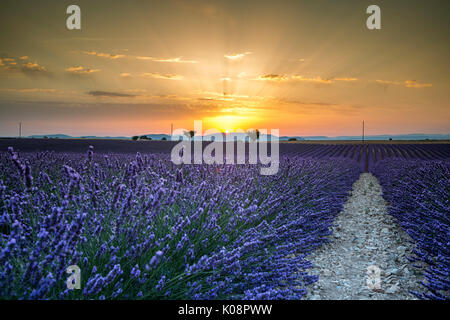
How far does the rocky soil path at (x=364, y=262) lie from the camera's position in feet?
6.86

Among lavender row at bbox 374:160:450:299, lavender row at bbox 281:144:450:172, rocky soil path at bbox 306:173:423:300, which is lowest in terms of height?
rocky soil path at bbox 306:173:423:300

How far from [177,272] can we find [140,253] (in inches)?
13.6

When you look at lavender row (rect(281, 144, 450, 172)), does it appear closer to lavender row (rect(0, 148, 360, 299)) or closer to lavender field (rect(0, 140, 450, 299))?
lavender field (rect(0, 140, 450, 299))

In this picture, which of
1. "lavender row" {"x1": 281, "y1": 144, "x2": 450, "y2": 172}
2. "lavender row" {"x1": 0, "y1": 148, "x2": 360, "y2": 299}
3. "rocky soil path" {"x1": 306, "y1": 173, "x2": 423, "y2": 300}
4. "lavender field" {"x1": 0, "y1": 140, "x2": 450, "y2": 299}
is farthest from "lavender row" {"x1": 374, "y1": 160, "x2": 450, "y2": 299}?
"lavender row" {"x1": 281, "y1": 144, "x2": 450, "y2": 172}

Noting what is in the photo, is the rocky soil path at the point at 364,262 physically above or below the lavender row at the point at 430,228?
below

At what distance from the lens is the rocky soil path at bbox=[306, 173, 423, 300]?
2.09m

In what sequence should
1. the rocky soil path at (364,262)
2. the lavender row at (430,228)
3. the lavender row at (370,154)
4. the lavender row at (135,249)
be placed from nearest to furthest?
the lavender row at (135,249)
the lavender row at (430,228)
the rocky soil path at (364,262)
the lavender row at (370,154)

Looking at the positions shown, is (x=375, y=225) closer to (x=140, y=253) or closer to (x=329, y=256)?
(x=329, y=256)

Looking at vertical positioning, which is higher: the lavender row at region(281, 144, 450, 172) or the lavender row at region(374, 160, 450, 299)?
the lavender row at region(281, 144, 450, 172)

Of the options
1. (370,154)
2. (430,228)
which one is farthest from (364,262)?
(370,154)

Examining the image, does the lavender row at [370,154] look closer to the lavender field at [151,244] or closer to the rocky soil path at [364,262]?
the rocky soil path at [364,262]

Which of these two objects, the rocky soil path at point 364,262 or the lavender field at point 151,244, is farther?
the rocky soil path at point 364,262

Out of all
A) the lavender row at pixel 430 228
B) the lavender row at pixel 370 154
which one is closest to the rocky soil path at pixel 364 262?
the lavender row at pixel 430 228

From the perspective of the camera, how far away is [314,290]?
210cm
